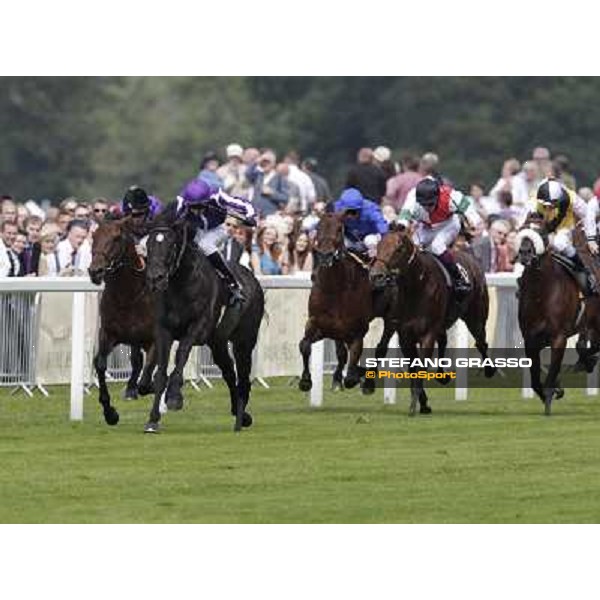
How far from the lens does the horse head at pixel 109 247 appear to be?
18.7m

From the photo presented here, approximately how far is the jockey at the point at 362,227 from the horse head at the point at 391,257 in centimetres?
44

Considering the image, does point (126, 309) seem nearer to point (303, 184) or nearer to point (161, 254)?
point (161, 254)

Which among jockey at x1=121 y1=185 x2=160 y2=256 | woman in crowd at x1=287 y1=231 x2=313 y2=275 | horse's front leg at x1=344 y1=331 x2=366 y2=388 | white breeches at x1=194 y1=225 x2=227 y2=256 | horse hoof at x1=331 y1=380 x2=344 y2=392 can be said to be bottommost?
horse hoof at x1=331 y1=380 x2=344 y2=392

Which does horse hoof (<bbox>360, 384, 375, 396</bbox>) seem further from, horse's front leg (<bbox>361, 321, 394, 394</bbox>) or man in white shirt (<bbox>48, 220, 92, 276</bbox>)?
man in white shirt (<bbox>48, 220, 92, 276</bbox>)

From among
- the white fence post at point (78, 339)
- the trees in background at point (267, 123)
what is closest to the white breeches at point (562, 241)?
the white fence post at point (78, 339)

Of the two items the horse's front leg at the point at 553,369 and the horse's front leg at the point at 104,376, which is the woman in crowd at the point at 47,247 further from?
the horse's front leg at the point at 553,369

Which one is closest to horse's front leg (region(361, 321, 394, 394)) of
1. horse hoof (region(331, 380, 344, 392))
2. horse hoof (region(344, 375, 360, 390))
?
horse hoof (region(331, 380, 344, 392))

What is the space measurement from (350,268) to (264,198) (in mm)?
8669

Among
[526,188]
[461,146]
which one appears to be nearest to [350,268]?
A: [526,188]

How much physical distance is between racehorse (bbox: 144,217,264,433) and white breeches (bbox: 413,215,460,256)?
8.49 feet

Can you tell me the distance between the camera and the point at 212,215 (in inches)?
752

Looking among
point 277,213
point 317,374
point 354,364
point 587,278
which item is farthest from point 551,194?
point 277,213

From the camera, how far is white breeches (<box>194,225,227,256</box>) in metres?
19.1

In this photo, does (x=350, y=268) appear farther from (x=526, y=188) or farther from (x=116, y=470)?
(x=526, y=188)
